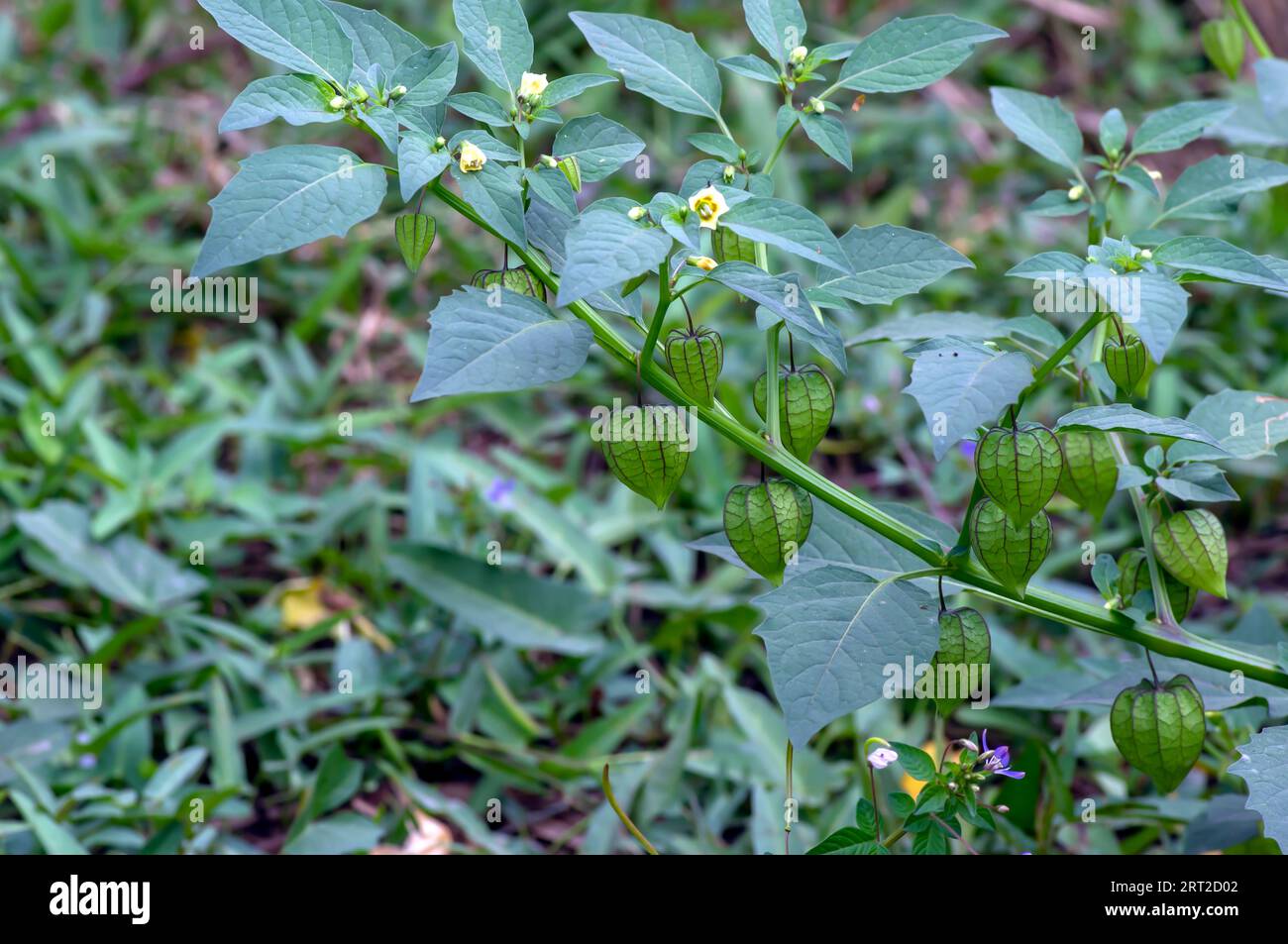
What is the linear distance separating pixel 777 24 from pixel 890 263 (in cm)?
24

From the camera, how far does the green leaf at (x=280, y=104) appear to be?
0.92 meters

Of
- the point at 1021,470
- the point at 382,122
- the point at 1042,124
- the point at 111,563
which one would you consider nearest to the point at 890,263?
the point at 1021,470

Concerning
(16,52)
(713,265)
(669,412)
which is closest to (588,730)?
(669,412)

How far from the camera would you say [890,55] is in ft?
3.55

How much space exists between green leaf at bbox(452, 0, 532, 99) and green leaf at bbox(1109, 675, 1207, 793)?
0.78 metres

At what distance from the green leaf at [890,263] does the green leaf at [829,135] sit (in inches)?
2.9

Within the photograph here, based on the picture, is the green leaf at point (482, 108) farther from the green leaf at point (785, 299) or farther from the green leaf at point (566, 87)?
the green leaf at point (785, 299)

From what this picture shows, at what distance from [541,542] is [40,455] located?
0.89 meters

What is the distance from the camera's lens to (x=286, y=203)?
2.97 ft

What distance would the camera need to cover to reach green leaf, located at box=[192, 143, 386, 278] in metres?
0.87

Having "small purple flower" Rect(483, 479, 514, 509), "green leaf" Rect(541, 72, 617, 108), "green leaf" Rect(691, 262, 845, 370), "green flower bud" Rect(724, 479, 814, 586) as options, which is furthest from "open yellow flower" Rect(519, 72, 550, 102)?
"small purple flower" Rect(483, 479, 514, 509)

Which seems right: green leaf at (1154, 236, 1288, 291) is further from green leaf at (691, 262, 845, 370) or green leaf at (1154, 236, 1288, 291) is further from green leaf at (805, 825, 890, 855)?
green leaf at (805, 825, 890, 855)

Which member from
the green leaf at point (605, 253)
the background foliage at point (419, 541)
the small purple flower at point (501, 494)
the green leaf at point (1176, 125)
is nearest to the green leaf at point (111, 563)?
the background foliage at point (419, 541)
